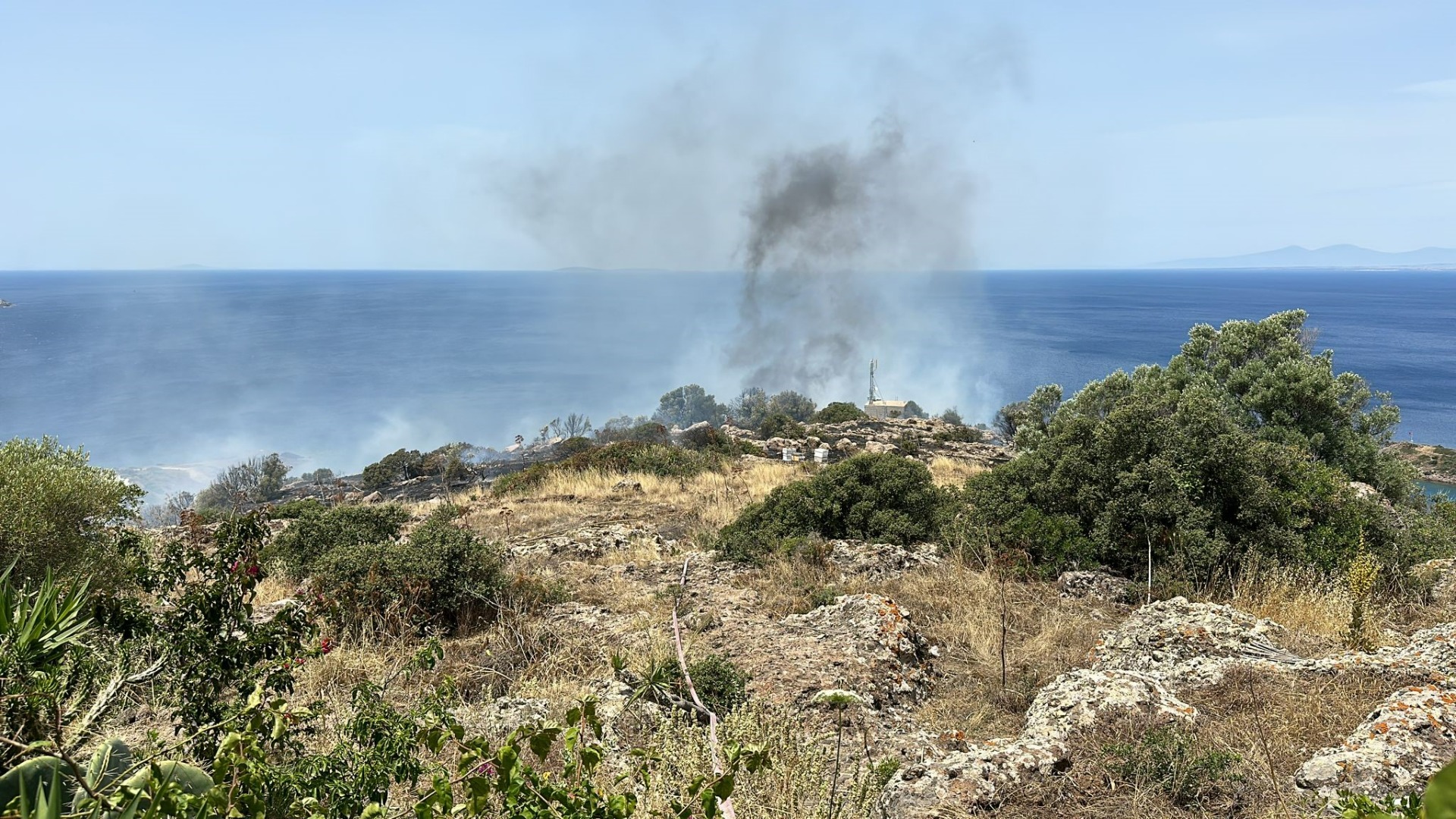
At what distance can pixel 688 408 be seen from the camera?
46312mm

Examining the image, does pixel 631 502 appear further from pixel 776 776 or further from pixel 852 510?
pixel 776 776

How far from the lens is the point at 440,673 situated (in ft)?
18.1

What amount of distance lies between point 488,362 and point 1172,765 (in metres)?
103

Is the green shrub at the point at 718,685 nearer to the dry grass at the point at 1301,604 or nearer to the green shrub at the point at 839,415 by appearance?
the dry grass at the point at 1301,604

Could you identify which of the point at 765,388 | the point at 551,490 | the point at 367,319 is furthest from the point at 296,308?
the point at 551,490

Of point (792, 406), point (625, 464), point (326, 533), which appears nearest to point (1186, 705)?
point (326, 533)

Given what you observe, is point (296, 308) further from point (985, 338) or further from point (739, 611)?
point (739, 611)

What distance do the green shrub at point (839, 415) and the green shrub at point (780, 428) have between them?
3.10 meters

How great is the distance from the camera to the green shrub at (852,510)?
9.06 m

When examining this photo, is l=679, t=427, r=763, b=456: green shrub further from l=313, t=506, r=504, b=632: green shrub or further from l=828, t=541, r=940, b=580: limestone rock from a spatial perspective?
l=313, t=506, r=504, b=632: green shrub

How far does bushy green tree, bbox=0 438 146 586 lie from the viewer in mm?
6281

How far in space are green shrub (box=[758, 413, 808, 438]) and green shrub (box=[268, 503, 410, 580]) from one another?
17200mm

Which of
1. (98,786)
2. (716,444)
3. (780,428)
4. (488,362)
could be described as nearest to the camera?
(98,786)

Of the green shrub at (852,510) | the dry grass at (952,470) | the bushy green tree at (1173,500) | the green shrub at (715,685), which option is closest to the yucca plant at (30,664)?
the green shrub at (715,685)
